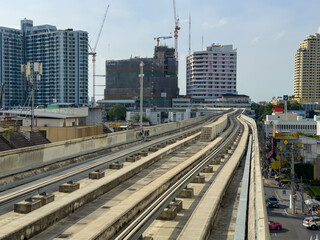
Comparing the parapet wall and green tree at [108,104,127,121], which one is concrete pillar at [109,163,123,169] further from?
green tree at [108,104,127,121]

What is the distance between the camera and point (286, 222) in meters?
49.1

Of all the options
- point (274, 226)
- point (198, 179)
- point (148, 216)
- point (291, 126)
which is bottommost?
point (274, 226)

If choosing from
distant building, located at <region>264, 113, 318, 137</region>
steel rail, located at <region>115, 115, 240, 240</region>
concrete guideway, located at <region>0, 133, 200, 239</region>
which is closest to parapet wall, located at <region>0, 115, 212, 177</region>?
concrete guideway, located at <region>0, 133, 200, 239</region>

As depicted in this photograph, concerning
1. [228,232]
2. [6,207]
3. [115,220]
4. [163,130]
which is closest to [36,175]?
[6,207]

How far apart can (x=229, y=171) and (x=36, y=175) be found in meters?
10.7

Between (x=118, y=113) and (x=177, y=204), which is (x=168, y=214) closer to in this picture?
(x=177, y=204)

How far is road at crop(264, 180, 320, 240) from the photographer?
1689 inches

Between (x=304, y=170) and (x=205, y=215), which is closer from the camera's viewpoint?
(x=205, y=215)

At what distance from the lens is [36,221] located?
12195mm

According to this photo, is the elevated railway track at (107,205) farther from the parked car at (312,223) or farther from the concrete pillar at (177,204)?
the parked car at (312,223)

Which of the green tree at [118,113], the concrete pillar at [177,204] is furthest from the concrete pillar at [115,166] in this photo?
the green tree at [118,113]

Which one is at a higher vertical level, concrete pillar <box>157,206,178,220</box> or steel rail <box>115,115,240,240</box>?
steel rail <box>115,115,240,240</box>

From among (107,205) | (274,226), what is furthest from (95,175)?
(274,226)

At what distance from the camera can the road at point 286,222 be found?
42906 millimetres
